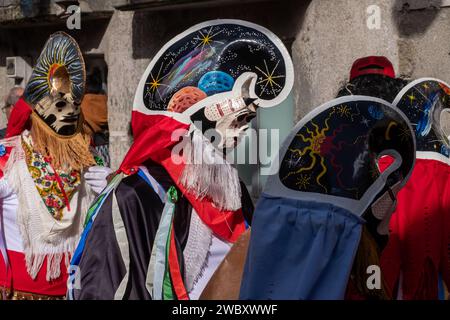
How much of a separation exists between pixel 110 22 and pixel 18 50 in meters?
1.36

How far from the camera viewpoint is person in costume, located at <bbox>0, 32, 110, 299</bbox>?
4.30 m

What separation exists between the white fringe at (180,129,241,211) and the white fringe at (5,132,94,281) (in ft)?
3.47

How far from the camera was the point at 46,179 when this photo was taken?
441 centimetres

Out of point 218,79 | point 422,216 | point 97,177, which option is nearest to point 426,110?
point 422,216

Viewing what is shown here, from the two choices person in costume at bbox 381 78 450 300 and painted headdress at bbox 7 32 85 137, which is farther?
painted headdress at bbox 7 32 85 137

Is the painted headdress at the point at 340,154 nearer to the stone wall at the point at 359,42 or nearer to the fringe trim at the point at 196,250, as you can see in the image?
the fringe trim at the point at 196,250

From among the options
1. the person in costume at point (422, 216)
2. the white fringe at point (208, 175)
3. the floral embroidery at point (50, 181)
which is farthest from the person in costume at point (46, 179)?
the person in costume at point (422, 216)

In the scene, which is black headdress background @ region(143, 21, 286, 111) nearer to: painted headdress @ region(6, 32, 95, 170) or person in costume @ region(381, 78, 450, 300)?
person in costume @ region(381, 78, 450, 300)

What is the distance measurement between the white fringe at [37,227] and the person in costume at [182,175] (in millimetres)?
824

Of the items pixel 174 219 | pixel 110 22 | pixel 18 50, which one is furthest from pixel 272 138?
pixel 174 219

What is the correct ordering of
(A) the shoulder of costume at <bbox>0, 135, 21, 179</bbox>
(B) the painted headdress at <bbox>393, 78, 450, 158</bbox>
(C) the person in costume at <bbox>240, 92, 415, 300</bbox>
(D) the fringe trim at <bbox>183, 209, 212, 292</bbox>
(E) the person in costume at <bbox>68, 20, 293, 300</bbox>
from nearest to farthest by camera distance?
(C) the person in costume at <bbox>240, 92, 415, 300</bbox>, (E) the person in costume at <bbox>68, 20, 293, 300</bbox>, (D) the fringe trim at <bbox>183, 209, 212, 292</bbox>, (B) the painted headdress at <bbox>393, 78, 450, 158</bbox>, (A) the shoulder of costume at <bbox>0, 135, 21, 179</bbox>

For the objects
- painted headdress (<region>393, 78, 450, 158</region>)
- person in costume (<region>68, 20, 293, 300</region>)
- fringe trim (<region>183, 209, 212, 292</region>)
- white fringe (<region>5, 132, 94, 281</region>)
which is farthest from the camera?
white fringe (<region>5, 132, 94, 281</region>)

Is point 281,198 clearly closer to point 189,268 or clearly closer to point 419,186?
point 189,268

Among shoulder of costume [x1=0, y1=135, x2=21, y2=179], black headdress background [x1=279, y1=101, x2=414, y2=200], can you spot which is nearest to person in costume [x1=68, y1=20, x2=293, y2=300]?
shoulder of costume [x1=0, y1=135, x2=21, y2=179]
